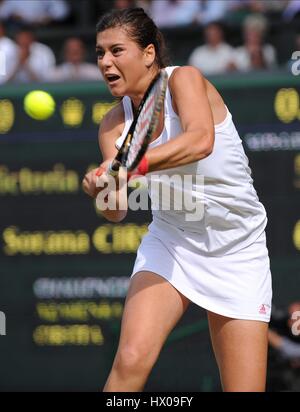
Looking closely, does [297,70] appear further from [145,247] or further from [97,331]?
[145,247]

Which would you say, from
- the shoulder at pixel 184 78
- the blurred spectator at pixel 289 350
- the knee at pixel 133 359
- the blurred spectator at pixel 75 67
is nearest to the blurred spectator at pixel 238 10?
the blurred spectator at pixel 75 67

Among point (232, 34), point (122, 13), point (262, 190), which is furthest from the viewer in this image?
point (232, 34)

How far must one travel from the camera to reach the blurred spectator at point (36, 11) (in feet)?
32.0

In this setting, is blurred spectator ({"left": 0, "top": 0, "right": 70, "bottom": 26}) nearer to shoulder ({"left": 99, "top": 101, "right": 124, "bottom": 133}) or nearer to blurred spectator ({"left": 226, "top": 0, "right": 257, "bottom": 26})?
blurred spectator ({"left": 226, "top": 0, "right": 257, "bottom": 26})

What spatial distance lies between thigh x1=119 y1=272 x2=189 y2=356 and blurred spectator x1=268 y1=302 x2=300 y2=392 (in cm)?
309

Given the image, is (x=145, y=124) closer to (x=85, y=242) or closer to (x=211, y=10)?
(x=85, y=242)

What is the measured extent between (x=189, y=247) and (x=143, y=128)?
71 cm

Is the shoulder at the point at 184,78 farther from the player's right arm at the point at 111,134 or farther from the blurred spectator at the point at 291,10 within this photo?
the blurred spectator at the point at 291,10

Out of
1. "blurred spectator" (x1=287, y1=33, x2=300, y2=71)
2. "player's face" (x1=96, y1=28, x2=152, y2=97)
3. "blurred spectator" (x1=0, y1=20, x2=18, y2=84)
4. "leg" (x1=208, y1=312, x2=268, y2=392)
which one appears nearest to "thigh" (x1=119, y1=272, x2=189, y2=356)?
"leg" (x1=208, y1=312, x2=268, y2=392)

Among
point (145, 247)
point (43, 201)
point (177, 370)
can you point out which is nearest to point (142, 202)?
point (43, 201)

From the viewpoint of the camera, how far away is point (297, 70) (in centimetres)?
748

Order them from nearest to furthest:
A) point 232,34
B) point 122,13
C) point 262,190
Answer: point 122,13
point 262,190
point 232,34
